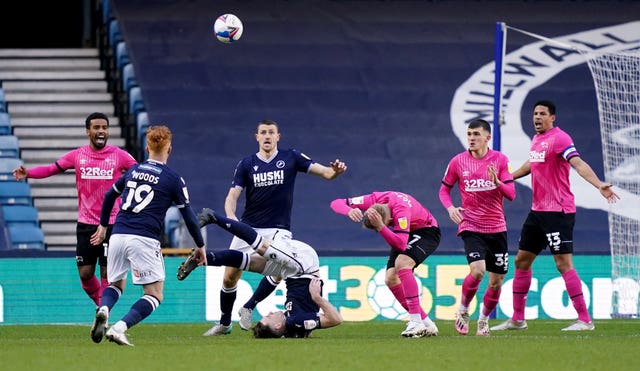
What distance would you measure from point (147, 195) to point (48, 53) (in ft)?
43.4

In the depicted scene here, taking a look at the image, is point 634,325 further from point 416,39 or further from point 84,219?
point 416,39

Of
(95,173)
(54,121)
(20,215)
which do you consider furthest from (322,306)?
(54,121)

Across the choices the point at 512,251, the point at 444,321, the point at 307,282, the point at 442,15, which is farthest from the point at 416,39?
the point at 307,282

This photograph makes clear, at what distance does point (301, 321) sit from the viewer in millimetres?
11156

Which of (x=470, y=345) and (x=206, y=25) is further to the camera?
(x=206, y=25)

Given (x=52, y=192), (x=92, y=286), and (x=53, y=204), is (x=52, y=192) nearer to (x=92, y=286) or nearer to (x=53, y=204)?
(x=53, y=204)

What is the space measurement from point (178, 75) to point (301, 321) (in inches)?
385

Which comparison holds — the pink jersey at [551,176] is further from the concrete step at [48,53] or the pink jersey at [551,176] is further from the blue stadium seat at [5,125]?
the concrete step at [48,53]

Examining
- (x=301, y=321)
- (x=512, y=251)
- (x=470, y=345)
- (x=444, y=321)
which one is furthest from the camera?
(x=512, y=251)

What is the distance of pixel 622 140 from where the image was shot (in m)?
18.6

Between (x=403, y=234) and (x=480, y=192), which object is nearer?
(x=403, y=234)

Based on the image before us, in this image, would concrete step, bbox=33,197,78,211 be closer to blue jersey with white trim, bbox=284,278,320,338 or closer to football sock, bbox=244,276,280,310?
football sock, bbox=244,276,280,310

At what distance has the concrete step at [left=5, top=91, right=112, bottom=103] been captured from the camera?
840 inches

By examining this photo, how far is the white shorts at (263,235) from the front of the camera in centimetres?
1182
